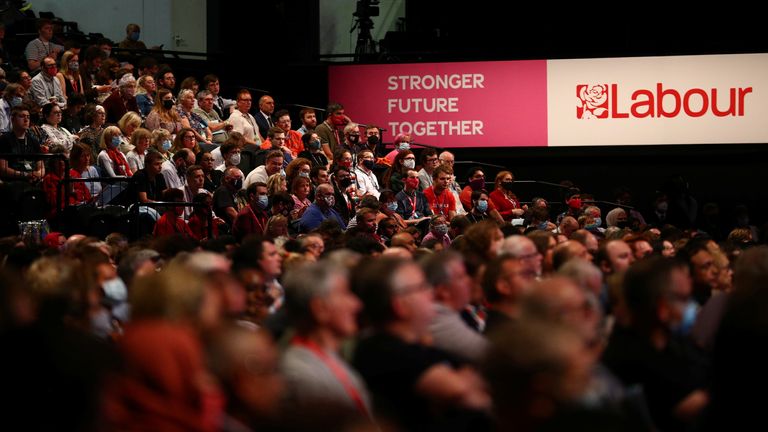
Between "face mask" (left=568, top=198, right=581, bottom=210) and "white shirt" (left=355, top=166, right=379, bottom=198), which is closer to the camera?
"white shirt" (left=355, top=166, right=379, bottom=198)

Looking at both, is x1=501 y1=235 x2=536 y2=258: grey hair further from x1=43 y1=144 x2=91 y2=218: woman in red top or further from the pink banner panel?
the pink banner panel

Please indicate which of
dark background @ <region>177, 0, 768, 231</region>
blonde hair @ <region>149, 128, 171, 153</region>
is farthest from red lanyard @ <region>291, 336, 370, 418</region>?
dark background @ <region>177, 0, 768, 231</region>

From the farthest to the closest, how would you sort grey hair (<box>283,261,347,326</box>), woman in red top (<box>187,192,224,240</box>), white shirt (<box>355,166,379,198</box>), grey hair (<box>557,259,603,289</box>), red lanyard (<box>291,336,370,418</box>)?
white shirt (<box>355,166,379,198</box>) → woman in red top (<box>187,192,224,240</box>) → grey hair (<box>557,259,603,289</box>) → grey hair (<box>283,261,347,326</box>) → red lanyard (<box>291,336,370,418</box>)

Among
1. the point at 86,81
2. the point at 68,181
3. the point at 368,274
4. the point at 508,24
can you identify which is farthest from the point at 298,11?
the point at 368,274

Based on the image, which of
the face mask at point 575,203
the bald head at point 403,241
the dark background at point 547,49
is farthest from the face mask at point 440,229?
the dark background at point 547,49

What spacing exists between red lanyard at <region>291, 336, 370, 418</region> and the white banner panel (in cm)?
1524

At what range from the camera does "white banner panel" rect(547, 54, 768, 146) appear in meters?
18.5

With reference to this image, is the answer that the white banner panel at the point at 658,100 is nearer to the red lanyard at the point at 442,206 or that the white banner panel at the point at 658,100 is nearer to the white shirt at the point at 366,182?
the white shirt at the point at 366,182

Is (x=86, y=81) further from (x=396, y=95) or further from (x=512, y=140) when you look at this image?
(x=512, y=140)

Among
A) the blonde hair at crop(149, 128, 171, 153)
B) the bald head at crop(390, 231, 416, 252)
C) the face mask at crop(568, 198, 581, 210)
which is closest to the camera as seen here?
the bald head at crop(390, 231, 416, 252)

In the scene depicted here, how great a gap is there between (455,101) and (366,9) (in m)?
2.29

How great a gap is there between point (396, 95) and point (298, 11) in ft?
7.80

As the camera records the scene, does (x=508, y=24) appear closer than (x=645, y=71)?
No

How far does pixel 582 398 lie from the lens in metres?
3.47
